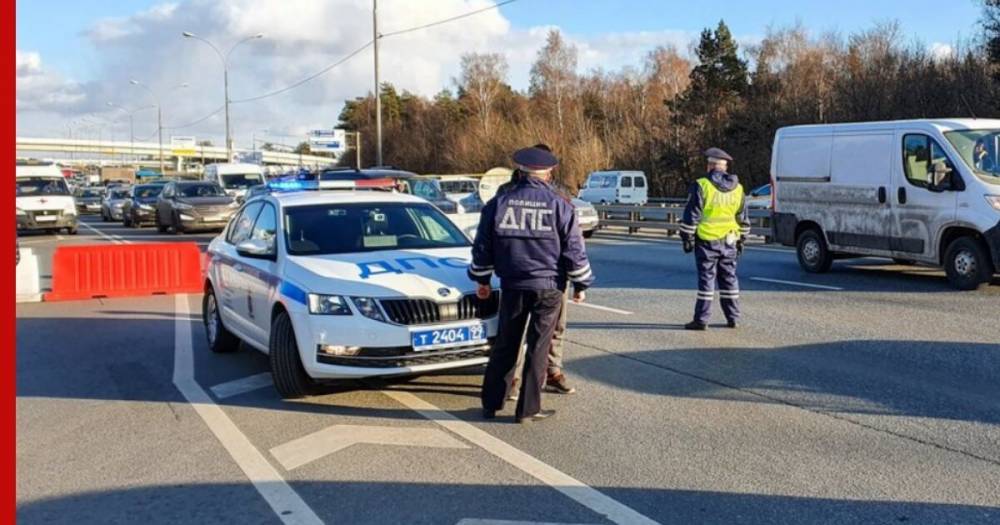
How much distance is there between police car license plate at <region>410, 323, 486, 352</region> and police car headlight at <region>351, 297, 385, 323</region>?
0.27 meters

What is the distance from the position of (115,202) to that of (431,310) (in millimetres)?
36380

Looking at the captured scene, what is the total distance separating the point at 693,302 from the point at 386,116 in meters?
87.0

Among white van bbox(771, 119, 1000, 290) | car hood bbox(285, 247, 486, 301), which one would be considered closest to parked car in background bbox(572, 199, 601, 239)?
white van bbox(771, 119, 1000, 290)

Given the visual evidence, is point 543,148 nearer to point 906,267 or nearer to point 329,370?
point 329,370

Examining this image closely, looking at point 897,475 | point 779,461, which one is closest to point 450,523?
point 779,461

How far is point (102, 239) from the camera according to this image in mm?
27172

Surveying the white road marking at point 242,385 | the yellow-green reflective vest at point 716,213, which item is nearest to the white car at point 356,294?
the white road marking at point 242,385

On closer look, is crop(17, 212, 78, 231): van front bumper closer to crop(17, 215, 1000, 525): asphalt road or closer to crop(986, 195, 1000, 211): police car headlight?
crop(17, 215, 1000, 525): asphalt road

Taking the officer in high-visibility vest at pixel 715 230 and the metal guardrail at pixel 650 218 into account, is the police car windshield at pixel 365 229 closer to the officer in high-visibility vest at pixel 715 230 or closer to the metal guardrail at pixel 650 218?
the officer in high-visibility vest at pixel 715 230

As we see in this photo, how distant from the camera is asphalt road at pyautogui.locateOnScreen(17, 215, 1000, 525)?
459cm

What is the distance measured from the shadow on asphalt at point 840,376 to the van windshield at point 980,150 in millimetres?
4332

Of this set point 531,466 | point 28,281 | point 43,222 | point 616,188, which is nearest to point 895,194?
point 531,466

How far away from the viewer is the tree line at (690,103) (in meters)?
39.1

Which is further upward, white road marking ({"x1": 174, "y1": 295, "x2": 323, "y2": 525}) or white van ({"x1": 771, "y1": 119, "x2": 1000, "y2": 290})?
white van ({"x1": 771, "y1": 119, "x2": 1000, "y2": 290})
